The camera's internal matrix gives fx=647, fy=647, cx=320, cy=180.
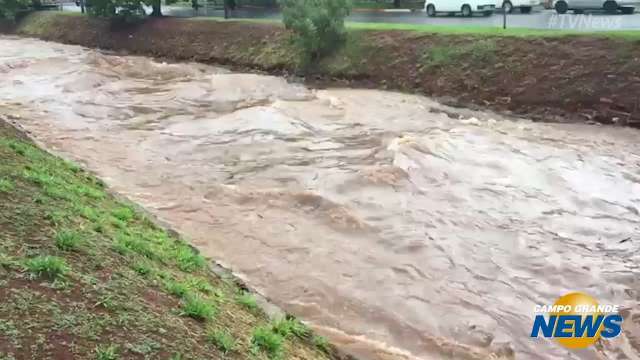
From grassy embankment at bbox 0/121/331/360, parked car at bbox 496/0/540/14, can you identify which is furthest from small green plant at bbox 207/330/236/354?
parked car at bbox 496/0/540/14

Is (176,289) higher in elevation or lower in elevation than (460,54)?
lower

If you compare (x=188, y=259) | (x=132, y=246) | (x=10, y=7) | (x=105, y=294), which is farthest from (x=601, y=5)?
(x=10, y=7)

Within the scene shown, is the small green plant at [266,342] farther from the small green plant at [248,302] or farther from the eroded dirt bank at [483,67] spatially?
the eroded dirt bank at [483,67]

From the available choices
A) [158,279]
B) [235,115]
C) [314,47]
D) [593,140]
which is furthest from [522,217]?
[314,47]

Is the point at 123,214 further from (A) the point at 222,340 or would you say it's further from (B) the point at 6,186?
(A) the point at 222,340

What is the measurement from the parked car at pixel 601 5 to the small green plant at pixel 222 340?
23.8 m

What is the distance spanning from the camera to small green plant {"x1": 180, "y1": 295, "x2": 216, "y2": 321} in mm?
5141

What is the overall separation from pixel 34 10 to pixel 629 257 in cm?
4074

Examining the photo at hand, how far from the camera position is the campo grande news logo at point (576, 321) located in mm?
6746

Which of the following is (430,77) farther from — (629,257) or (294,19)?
(629,257)

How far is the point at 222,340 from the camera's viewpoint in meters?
4.88

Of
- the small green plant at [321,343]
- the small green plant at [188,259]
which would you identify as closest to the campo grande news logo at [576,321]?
the small green plant at [321,343]

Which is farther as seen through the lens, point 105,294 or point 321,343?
point 321,343

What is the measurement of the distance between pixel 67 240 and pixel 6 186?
4.52ft
